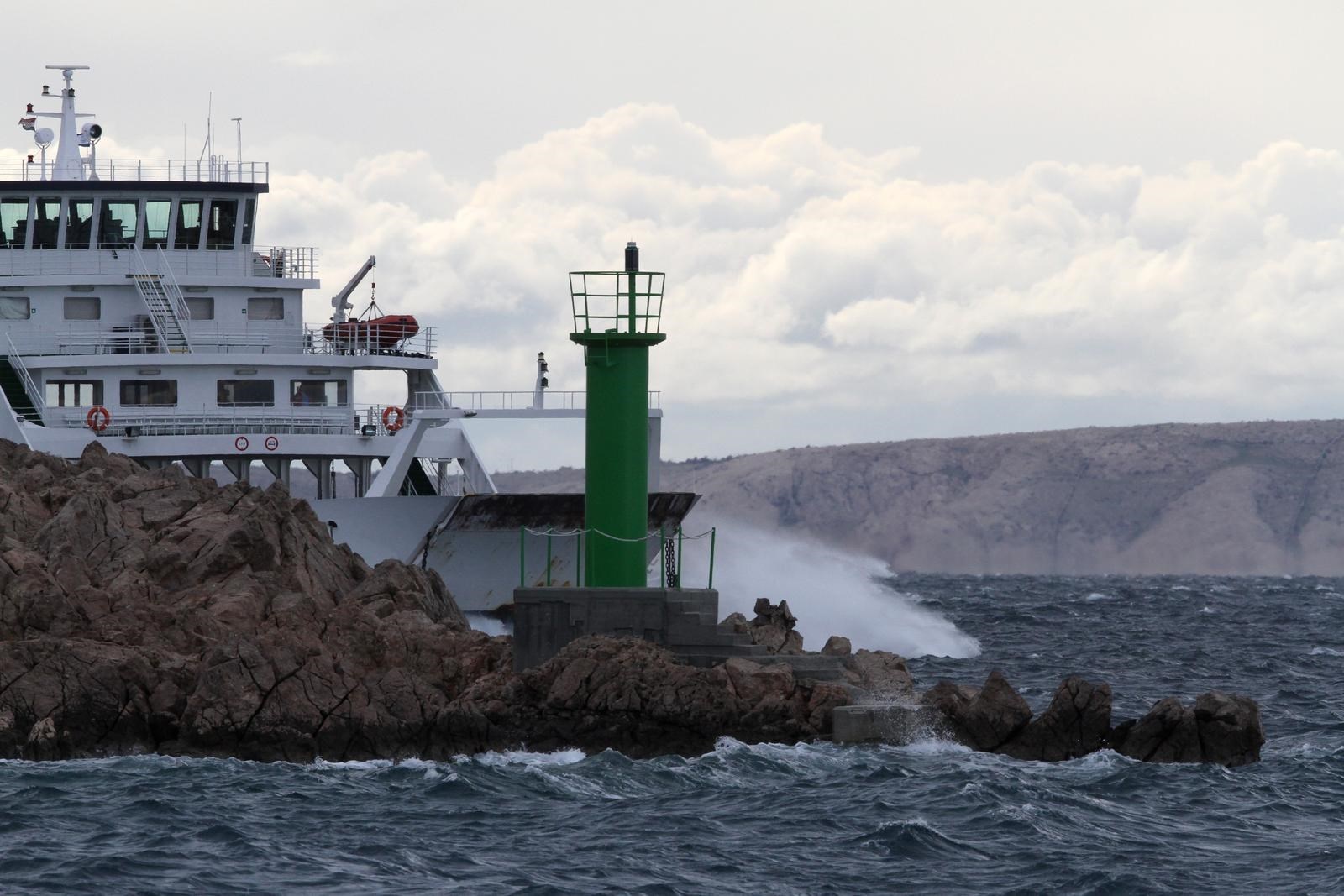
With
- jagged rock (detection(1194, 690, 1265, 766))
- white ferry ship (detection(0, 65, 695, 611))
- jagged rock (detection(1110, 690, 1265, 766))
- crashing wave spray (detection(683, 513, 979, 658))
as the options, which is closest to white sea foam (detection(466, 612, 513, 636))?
white ferry ship (detection(0, 65, 695, 611))

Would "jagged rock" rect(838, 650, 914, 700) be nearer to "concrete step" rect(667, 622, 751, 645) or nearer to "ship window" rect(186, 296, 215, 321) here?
"concrete step" rect(667, 622, 751, 645)

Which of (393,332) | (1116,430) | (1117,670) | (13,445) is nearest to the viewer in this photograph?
(13,445)

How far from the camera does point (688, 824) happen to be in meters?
18.4

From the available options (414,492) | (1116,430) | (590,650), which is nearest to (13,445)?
(414,492)

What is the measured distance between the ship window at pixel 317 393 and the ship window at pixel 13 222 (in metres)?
6.44

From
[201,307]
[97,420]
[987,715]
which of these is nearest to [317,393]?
[201,307]

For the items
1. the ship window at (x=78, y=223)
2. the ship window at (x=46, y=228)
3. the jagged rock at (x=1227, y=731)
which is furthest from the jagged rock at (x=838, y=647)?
the ship window at (x=46, y=228)

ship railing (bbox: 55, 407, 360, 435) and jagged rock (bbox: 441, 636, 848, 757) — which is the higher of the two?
ship railing (bbox: 55, 407, 360, 435)

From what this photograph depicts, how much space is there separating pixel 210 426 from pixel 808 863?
1983 centimetres

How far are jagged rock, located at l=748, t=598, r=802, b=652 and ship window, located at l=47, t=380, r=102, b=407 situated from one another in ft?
46.0

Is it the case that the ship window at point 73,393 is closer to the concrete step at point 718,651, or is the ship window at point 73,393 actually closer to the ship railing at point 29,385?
the ship railing at point 29,385

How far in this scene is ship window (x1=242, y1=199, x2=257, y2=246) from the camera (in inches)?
1489

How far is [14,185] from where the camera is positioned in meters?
37.4

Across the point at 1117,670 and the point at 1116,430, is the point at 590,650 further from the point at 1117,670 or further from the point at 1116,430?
the point at 1116,430
